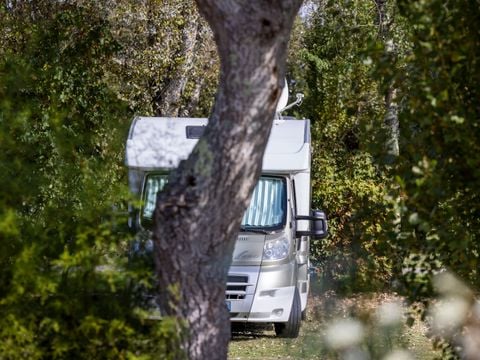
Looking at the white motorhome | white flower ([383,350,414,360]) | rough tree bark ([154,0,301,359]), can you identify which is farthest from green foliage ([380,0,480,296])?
the white motorhome

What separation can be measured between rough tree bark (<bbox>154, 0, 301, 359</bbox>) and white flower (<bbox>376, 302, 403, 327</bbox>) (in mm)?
1131

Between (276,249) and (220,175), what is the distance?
6982mm

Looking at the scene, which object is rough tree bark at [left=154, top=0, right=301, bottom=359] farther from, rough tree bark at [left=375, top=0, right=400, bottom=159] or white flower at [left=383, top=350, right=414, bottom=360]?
rough tree bark at [left=375, top=0, right=400, bottom=159]

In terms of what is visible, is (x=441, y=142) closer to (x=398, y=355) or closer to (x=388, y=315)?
(x=388, y=315)

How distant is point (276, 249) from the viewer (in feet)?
43.3

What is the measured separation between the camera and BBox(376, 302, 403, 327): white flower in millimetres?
6930

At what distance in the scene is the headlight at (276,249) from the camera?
1316 centimetres

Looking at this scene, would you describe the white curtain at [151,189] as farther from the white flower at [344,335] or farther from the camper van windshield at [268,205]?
the camper van windshield at [268,205]

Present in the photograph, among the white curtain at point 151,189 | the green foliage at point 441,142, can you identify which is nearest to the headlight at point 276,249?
the white curtain at point 151,189

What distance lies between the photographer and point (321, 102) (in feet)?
78.1

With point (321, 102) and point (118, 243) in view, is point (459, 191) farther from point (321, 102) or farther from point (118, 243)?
point (321, 102)

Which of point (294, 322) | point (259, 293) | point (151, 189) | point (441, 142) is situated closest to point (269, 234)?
point (259, 293)

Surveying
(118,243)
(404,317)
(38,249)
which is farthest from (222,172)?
(404,317)

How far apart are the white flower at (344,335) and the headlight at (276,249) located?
6.21 metres
